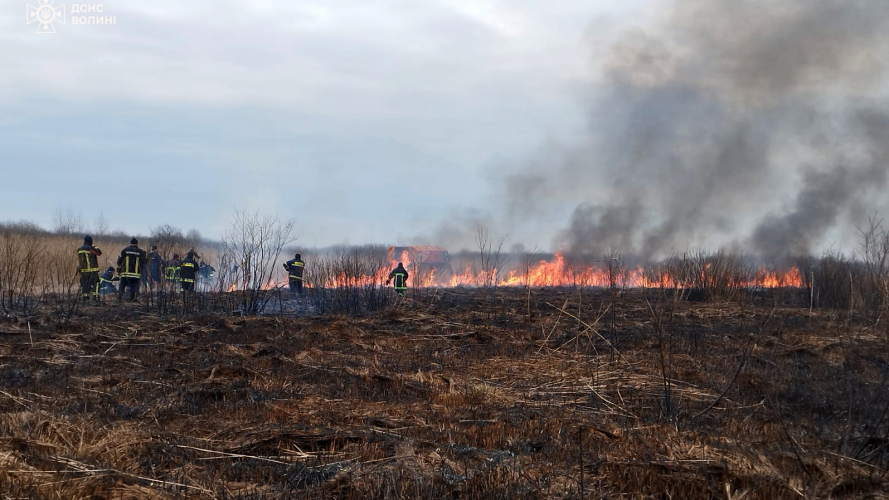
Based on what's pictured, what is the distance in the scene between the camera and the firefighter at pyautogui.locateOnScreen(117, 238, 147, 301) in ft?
56.6

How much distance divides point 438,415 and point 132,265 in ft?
46.0

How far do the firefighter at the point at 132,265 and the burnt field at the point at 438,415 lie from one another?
597 centimetres

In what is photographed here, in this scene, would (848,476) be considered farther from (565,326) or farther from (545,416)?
(565,326)

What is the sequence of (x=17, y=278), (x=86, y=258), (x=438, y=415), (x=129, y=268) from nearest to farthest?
(x=438, y=415), (x=17, y=278), (x=86, y=258), (x=129, y=268)

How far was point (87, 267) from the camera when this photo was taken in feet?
55.9

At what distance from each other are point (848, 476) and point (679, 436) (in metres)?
1.31

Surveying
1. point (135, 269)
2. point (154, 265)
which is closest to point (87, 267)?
point (135, 269)

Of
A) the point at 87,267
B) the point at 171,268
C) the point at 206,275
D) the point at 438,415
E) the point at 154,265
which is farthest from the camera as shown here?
the point at 206,275

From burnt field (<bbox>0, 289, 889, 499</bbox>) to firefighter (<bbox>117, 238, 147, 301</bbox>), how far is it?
597 cm

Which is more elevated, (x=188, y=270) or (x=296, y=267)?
(x=296, y=267)

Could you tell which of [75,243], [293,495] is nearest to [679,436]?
[293,495]

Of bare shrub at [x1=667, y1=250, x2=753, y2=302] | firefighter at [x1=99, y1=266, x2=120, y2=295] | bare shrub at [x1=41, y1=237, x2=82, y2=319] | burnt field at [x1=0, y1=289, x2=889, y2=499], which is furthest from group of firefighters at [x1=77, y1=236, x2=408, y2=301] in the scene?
bare shrub at [x1=667, y1=250, x2=753, y2=302]

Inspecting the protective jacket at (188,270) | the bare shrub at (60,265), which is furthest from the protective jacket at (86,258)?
the protective jacket at (188,270)

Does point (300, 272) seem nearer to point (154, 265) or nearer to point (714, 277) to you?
point (154, 265)
